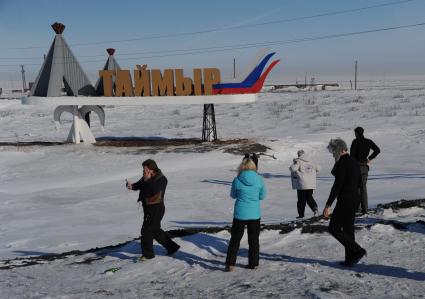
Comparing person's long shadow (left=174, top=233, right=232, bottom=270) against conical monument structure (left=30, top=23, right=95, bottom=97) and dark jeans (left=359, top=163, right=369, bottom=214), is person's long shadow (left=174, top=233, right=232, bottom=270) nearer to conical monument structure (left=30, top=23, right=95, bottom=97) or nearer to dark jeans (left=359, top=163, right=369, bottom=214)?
dark jeans (left=359, top=163, right=369, bottom=214)

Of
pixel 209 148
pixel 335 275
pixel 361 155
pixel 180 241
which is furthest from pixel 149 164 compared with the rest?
pixel 209 148

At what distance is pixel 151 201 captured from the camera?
7.17 m

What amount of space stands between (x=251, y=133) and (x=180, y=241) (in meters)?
24.5

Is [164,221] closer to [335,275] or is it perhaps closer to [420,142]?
[335,275]

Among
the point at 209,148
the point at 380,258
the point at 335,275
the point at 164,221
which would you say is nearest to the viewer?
the point at 335,275

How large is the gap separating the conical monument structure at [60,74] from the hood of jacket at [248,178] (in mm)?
21125

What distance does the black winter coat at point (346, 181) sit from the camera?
20.5 feet

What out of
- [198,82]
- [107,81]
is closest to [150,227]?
[198,82]

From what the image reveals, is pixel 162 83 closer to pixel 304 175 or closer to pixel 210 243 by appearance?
pixel 304 175

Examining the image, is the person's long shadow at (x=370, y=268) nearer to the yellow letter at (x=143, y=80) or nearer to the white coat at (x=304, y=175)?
the white coat at (x=304, y=175)

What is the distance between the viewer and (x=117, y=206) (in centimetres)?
1439

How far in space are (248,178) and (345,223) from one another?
1.38 m

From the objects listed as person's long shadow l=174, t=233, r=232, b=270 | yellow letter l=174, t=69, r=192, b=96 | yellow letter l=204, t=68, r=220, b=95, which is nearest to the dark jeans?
person's long shadow l=174, t=233, r=232, b=270

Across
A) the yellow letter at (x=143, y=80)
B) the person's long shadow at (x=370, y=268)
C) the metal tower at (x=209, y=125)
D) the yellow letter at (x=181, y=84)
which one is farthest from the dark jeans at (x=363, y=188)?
the yellow letter at (x=143, y=80)
